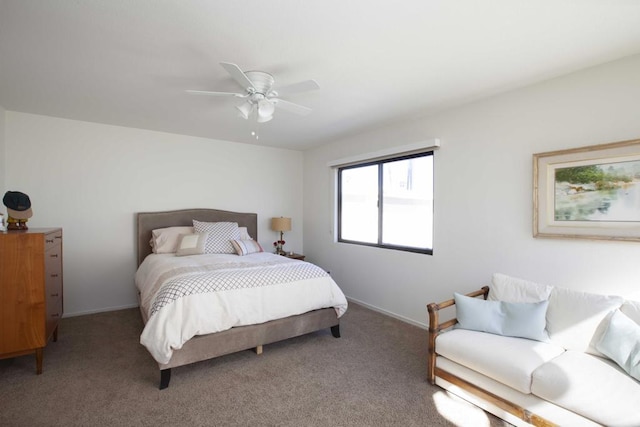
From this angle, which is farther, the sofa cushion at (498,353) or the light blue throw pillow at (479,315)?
the light blue throw pillow at (479,315)

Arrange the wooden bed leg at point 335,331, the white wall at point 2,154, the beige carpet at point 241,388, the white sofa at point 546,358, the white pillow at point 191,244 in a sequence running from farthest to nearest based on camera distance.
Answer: the white pillow at point 191,244
the white wall at point 2,154
the wooden bed leg at point 335,331
the beige carpet at point 241,388
the white sofa at point 546,358

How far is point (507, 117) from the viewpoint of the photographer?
283 cm

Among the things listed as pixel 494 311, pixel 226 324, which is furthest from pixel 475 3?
pixel 226 324

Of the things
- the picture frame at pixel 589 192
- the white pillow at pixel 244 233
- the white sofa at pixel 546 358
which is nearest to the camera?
the white sofa at pixel 546 358

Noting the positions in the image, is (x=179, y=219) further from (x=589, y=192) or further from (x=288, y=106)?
(x=589, y=192)

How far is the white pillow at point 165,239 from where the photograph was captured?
3980 millimetres

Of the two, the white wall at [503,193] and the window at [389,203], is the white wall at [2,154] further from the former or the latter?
the white wall at [503,193]

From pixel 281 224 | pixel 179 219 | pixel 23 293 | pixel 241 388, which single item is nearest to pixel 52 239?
pixel 23 293

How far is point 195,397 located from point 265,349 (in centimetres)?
83

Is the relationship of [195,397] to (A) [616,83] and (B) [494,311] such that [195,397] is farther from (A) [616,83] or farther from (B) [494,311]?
(A) [616,83]

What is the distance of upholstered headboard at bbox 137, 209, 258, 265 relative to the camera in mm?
4172

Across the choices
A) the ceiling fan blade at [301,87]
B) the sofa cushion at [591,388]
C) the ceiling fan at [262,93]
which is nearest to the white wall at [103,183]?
the ceiling fan at [262,93]

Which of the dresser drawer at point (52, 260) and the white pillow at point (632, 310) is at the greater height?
the dresser drawer at point (52, 260)

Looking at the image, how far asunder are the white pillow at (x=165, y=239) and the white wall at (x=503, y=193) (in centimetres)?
251
